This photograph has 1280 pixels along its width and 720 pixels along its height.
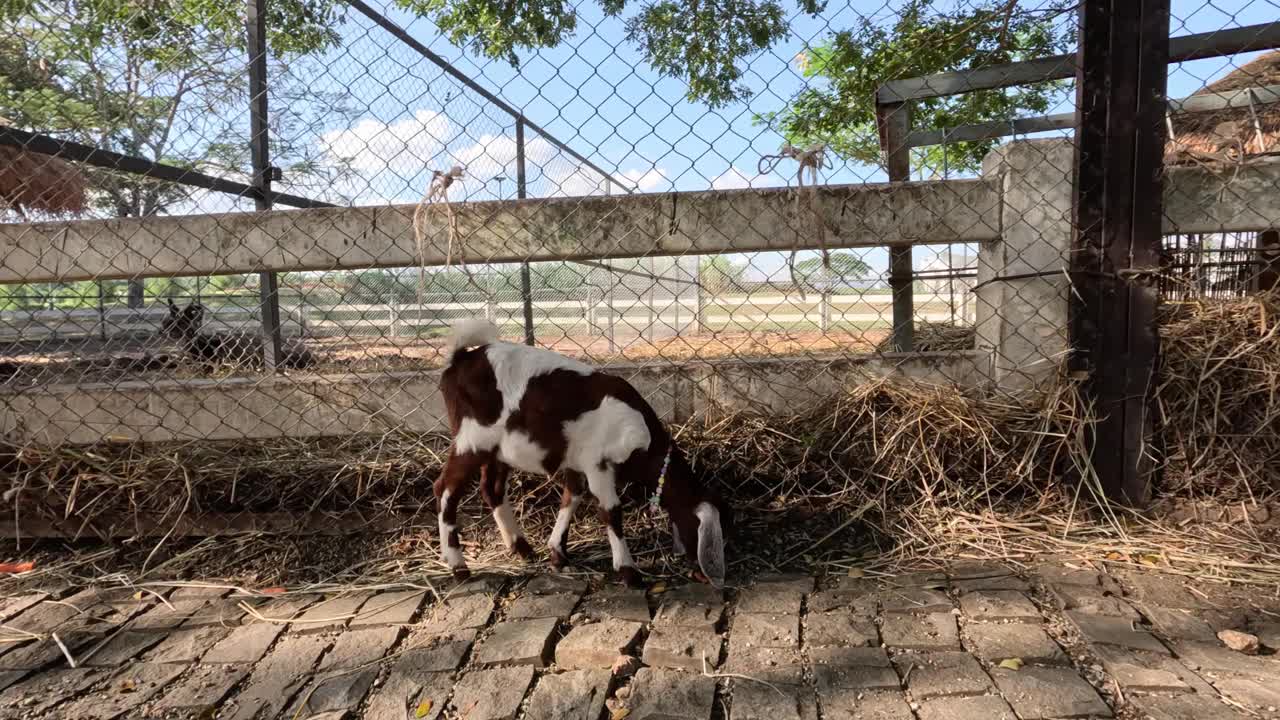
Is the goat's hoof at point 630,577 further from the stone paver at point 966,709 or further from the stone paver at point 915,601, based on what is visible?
the stone paver at point 966,709

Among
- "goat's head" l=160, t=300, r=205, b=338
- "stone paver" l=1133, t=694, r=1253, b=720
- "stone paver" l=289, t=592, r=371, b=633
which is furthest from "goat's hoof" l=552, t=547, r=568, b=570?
"goat's head" l=160, t=300, r=205, b=338

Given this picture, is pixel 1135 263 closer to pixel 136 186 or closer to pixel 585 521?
pixel 585 521

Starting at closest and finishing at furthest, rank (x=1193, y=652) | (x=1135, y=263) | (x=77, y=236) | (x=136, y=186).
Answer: (x=1193, y=652), (x=1135, y=263), (x=77, y=236), (x=136, y=186)

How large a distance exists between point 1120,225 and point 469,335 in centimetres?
251

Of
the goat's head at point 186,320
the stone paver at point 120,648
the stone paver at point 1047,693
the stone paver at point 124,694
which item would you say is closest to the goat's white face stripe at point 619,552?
the stone paver at point 1047,693

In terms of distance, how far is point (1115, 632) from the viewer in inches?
80.7

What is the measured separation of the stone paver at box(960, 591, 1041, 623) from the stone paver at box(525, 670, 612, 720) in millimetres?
1135

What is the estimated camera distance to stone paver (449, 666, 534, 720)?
1.81 metres

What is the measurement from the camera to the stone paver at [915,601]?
7.42 feet

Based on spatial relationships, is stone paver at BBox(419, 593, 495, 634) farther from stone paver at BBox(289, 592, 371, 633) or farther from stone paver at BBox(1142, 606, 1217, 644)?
stone paver at BBox(1142, 606, 1217, 644)

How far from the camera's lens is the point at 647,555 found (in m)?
2.80

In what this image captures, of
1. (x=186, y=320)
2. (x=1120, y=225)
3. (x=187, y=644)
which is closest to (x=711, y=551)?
(x=187, y=644)

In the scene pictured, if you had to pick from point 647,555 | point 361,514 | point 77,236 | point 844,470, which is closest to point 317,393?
→ point 361,514

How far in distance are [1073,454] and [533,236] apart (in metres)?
2.29
